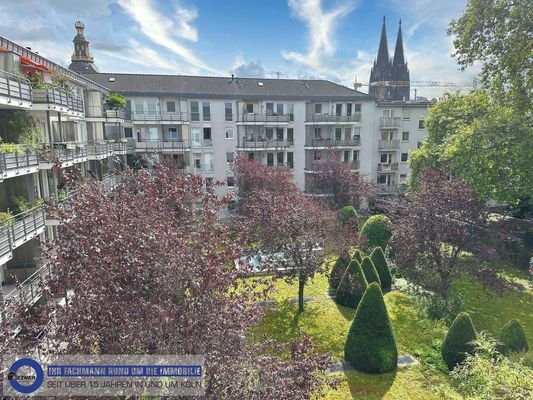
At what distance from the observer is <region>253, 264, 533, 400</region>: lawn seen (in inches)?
498

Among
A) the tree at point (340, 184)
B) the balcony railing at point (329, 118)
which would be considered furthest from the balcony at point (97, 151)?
the balcony railing at point (329, 118)

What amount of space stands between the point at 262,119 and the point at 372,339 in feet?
99.8

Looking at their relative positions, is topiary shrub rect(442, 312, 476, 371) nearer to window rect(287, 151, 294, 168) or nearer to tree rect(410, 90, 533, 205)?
tree rect(410, 90, 533, 205)

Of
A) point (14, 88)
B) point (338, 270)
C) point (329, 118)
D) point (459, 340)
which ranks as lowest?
point (459, 340)

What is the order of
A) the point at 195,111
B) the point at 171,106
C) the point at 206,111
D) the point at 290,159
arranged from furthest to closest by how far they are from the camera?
the point at 290,159
the point at 206,111
the point at 195,111
the point at 171,106

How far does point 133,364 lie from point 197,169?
116ft

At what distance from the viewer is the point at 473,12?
70.2 ft

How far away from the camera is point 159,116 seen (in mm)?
37375

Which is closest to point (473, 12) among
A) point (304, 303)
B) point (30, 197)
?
point (304, 303)

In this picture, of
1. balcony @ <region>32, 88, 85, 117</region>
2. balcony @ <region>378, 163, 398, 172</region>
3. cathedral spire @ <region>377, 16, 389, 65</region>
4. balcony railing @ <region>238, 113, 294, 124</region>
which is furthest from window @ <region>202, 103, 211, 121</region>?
cathedral spire @ <region>377, 16, 389, 65</region>

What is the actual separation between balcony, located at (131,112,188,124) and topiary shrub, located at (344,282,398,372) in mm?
30435

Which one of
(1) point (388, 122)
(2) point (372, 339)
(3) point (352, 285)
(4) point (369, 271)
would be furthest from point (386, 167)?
(2) point (372, 339)

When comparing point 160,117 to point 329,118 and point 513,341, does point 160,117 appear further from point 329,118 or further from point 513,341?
point 513,341

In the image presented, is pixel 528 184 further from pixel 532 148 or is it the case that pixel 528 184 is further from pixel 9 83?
pixel 9 83
